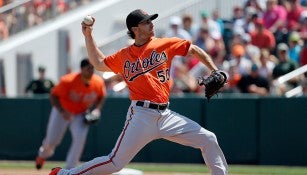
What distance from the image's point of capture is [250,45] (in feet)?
63.8

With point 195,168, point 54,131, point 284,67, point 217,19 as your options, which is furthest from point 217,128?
point 217,19

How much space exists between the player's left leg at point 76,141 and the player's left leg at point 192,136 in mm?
5272

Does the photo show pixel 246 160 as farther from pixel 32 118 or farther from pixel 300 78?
pixel 32 118

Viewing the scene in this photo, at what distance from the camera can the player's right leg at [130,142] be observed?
9641mm

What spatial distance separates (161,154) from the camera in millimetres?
18406

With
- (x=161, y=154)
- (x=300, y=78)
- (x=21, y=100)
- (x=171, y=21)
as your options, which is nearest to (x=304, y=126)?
(x=300, y=78)

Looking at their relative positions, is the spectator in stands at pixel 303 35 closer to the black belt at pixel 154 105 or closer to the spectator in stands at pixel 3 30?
the spectator in stands at pixel 3 30

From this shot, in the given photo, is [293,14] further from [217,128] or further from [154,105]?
[154,105]

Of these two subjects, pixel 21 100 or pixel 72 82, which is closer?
pixel 72 82

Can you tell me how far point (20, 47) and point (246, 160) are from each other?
7090 mm

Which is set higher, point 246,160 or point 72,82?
point 72,82

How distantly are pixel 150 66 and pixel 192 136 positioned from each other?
0.92m

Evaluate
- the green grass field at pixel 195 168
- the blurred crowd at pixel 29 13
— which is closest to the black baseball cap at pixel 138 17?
the green grass field at pixel 195 168

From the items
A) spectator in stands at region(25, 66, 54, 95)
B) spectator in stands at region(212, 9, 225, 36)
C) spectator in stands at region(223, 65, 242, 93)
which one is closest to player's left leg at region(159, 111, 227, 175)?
spectator in stands at region(223, 65, 242, 93)
